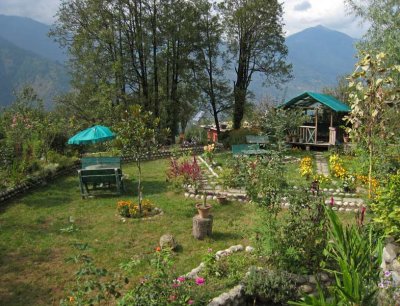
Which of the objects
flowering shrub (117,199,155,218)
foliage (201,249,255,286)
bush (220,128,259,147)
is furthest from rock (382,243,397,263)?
bush (220,128,259,147)

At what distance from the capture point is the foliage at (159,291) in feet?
12.3

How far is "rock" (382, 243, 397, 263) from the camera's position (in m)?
4.92

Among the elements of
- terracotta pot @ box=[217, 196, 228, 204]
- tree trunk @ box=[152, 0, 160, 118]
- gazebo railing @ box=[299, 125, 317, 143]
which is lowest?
terracotta pot @ box=[217, 196, 228, 204]

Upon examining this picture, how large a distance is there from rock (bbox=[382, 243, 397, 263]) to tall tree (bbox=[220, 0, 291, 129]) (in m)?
20.4

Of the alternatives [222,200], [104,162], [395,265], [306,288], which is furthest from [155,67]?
[395,265]

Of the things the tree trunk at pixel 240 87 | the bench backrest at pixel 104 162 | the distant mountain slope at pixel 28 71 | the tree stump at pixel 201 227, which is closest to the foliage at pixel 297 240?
the tree stump at pixel 201 227

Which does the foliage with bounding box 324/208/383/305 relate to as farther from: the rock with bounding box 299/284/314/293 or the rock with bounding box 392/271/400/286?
the rock with bounding box 299/284/314/293

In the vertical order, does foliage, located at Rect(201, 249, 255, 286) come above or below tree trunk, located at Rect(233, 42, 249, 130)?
below

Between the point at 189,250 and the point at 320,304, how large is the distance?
10.9 ft

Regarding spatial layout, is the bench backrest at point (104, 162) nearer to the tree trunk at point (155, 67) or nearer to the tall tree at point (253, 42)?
the tree trunk at point (155, 67)

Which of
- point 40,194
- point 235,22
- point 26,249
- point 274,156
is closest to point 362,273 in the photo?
point 274,156

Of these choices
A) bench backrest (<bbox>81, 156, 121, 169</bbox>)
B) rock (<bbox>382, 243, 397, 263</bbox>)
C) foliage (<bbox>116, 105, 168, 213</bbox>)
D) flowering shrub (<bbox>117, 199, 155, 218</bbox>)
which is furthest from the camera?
bench backrest (<bbox>81, 156, 121, 169</bbox>)

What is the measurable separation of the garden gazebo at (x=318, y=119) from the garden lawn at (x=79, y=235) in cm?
1232

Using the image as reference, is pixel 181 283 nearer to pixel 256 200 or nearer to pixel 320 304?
pixel 320 304
